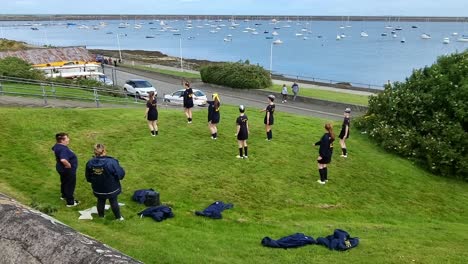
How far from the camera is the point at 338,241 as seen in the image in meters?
8.98

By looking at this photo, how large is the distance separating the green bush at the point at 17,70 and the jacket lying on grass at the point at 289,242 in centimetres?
2710

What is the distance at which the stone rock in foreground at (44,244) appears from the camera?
378cm

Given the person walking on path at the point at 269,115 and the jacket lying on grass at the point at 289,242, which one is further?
the person walking on path at the point at 269,115

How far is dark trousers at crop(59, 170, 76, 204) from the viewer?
10.1 metres

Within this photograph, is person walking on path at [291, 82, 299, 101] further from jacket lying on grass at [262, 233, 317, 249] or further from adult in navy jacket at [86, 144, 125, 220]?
adult in navy jacket at [86, 144, 125, 220]

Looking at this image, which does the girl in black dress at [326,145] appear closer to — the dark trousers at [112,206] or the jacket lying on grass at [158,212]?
the jacket lying on grass at [158,212]

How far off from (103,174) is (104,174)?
0.06ft

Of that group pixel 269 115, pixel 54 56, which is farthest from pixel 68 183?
pixel 54 56

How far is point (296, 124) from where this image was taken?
2188 cm

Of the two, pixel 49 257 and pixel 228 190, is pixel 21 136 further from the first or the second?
pixel 49 257

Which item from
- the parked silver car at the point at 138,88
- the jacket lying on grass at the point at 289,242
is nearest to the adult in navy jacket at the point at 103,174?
the jacket lying on grass at the point at 289,242

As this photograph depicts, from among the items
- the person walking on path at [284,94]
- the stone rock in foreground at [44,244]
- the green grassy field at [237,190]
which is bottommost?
the person walking on path at [284,94]

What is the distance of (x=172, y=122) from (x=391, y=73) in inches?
2840

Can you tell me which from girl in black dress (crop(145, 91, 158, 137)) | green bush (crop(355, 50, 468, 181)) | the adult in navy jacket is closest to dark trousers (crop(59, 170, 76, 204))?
the adult in navy jacket
